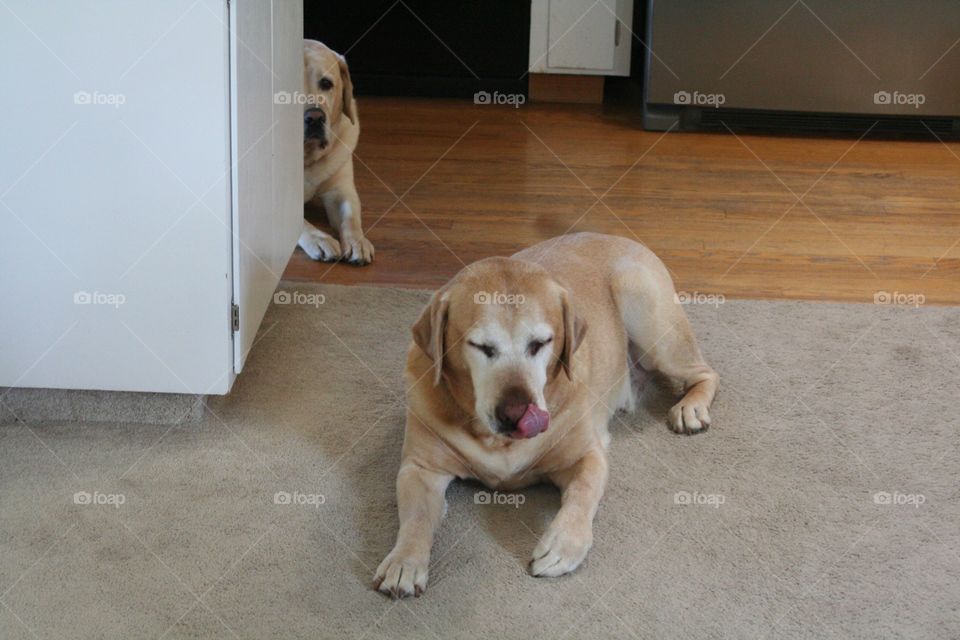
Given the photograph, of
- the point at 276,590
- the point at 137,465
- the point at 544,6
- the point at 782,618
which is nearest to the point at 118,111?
the point at 137,465

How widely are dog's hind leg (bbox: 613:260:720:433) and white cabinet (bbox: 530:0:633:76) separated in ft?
10.0

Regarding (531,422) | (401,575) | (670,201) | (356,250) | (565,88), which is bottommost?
(565,88)

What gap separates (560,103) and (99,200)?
3.64m

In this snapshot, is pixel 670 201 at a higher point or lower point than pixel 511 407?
lower

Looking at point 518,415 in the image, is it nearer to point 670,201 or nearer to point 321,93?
point 321,93

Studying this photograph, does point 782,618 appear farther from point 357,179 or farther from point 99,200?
point 357,179

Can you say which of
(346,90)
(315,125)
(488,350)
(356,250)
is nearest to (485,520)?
(488,350)

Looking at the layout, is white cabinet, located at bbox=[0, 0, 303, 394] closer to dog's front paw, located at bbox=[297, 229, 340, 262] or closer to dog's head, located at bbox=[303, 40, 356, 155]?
dog's front paw, located at bbox=[297, 229, 340, 262]

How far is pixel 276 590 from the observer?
1.84m

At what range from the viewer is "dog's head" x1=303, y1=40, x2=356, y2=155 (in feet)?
11.4

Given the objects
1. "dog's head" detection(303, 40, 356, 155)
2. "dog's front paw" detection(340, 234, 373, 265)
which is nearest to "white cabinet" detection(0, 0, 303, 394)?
"dog's front paw" detection(340, 234, 373, 265)

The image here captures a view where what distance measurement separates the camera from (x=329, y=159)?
367cm

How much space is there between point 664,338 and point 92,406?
116 centimetres

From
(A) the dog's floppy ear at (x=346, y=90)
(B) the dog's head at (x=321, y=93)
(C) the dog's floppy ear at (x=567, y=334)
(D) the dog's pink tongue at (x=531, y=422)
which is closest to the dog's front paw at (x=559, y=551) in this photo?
(D) the dog's pink tongue at (x=531, y=422)
